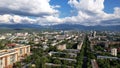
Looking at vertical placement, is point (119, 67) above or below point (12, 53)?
below

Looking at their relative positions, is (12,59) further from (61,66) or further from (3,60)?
(61,66)

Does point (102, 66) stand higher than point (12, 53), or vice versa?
point (12, 53)

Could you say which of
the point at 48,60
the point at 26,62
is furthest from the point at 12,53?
the point at 48,60

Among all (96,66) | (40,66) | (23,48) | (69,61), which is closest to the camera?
(40,66)

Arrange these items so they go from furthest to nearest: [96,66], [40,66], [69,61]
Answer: [69,61] → [96,66] → [40,66]

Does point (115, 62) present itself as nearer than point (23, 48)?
Yes

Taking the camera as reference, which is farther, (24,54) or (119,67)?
(24,54)

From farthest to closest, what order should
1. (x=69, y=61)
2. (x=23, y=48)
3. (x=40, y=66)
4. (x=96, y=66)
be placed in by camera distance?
(x=23, y=48)
(x=69, y=61)
(x=96, y=66)
(x=40, y=66)

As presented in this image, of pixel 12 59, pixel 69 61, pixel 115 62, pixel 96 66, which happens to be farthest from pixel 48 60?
pixel 115 62

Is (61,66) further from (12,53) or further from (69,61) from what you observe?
(12,53)
